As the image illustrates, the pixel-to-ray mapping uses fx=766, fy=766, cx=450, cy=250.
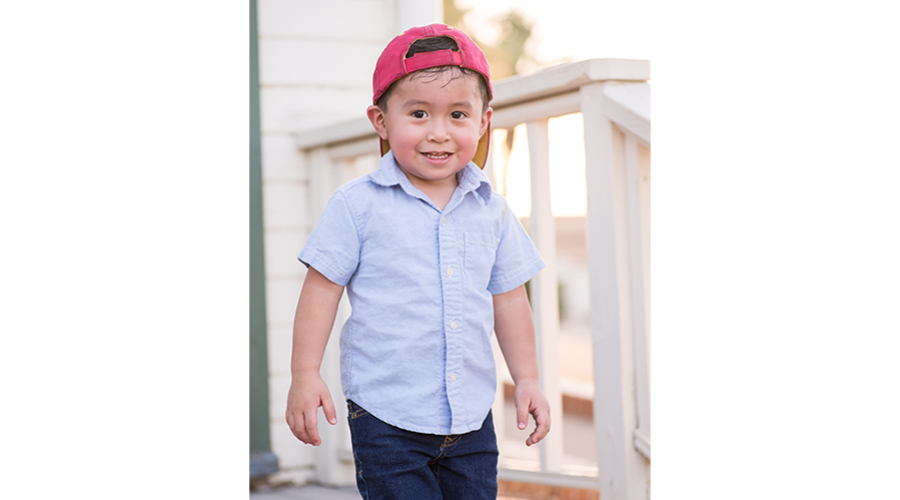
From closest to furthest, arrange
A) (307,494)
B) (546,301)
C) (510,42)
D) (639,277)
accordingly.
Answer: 1. (639,277)
2. (546,301)
3. (307,494)
4. (510,42)

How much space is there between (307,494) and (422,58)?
6.19 feet

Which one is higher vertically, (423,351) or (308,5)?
(308,5)

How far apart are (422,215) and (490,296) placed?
23cm

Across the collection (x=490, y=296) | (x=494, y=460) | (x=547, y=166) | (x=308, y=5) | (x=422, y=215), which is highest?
(x=308, y=5)

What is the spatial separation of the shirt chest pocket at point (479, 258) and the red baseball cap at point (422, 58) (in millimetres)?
308

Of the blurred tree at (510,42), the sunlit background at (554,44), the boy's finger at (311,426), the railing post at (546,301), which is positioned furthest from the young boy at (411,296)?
the blurred tree at (510,42)

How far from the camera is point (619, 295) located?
1943 mm

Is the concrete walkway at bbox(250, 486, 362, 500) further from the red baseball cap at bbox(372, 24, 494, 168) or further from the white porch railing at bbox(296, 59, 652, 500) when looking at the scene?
the red baseball cap at bbox(372, 24, 494, 168)

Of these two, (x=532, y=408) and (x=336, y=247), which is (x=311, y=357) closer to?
(x=336, y=247)

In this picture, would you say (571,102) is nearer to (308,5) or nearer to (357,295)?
(357,295)

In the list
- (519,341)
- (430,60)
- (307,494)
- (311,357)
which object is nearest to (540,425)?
(519,341)

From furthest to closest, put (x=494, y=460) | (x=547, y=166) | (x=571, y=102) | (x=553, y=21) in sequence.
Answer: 1. (x=553, y=21)
2. (x=547, y=166)
3. (x=571, y=102)
4. (x=494, y=460)

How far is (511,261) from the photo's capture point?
5.42 feet

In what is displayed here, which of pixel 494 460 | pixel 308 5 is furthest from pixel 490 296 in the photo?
pixel 308 5
